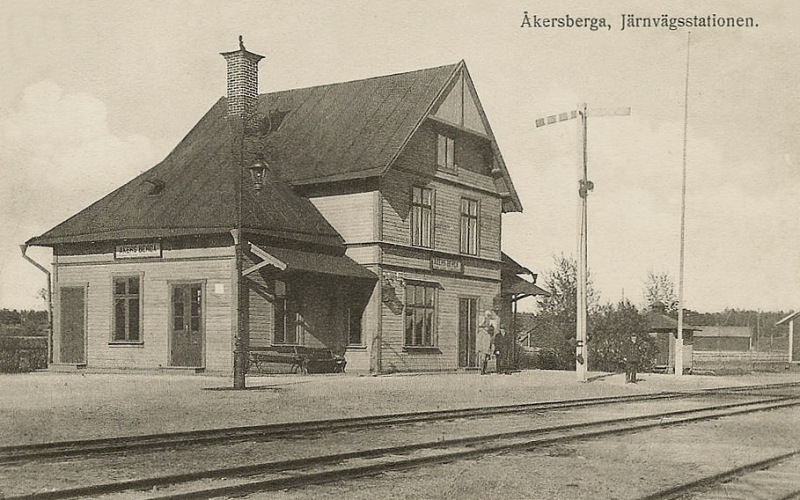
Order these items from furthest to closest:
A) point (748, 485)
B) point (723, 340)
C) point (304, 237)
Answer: point (723, 340) < point (304, 237) < point (748, 485)

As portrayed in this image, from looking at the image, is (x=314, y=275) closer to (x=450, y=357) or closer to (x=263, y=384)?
(x=263, y=384)

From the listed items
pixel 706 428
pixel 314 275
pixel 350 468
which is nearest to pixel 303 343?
pixel 314 275

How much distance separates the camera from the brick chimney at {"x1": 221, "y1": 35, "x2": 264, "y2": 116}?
27.8 metres

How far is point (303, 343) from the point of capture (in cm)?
2536

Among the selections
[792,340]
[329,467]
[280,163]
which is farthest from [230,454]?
[792,340]

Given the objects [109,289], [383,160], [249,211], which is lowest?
[109,289]

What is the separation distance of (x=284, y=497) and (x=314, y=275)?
16738mm

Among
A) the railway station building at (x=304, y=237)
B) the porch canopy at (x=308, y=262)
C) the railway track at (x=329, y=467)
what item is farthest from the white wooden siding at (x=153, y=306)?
the railway track at (x=329, y=467)

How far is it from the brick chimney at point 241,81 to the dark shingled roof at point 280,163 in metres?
0.71

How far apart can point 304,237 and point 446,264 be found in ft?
19.6

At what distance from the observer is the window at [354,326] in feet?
87.6

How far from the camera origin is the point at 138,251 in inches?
966

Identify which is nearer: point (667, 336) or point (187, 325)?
point (187, 325)

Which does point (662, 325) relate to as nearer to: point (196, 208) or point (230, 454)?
point (196, 208)
